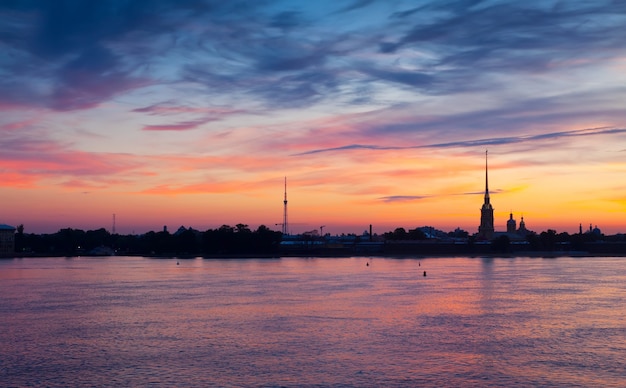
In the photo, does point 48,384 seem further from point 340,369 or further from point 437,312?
point 437,312

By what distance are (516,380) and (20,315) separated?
120ft

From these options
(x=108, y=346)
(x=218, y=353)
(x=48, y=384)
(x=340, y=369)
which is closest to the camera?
(x=48, y=384)

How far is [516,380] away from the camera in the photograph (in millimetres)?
30188

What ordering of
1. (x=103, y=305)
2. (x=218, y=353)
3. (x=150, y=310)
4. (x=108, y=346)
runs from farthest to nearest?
(x=103, y=305), (x=150, y=310), (x=108, y=346), (x=218, y=353)

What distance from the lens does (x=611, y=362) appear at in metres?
33.3

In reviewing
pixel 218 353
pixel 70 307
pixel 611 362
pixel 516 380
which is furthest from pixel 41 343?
pixel 611 362

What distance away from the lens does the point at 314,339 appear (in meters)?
39.9

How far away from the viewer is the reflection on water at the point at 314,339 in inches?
1217

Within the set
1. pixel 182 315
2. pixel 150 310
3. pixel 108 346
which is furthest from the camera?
pixel 150 310

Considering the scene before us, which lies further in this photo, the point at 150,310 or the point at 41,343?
the point at 150,310

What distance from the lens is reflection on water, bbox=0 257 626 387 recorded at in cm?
3091

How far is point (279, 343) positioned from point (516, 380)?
1312 cm

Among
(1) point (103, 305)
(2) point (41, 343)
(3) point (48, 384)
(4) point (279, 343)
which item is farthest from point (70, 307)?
(3) point (48, 384)

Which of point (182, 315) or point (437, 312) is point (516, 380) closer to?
point (437, 312)
